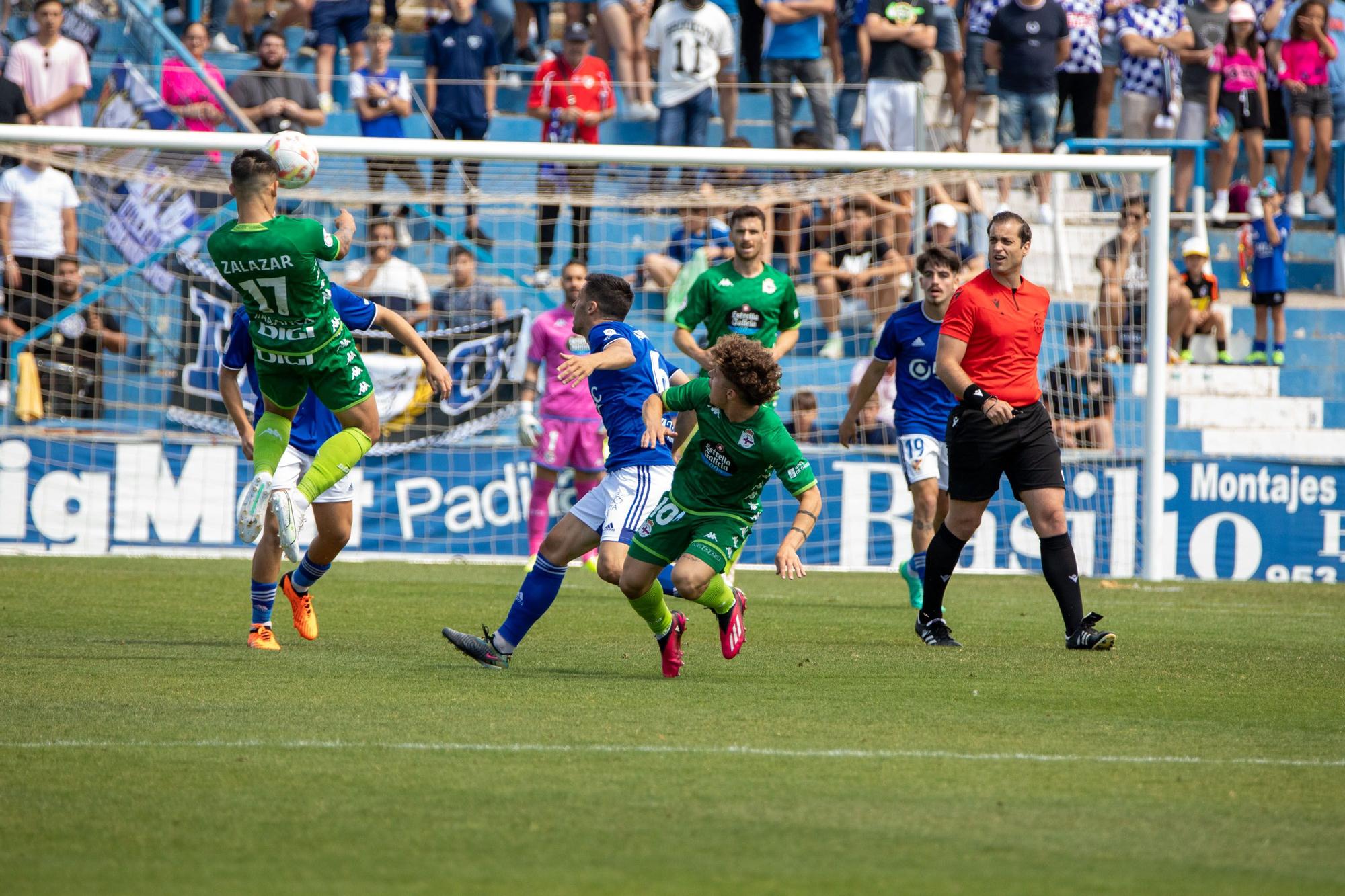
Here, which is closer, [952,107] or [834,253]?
[834,253]

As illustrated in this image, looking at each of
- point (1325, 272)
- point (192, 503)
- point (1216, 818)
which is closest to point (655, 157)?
point (192, 503)

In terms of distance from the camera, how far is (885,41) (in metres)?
19.0

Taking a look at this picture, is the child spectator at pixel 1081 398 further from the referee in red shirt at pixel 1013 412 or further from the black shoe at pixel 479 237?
the referee in red shirt at pixel 1013 412

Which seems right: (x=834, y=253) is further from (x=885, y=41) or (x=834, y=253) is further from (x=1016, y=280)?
(x=1016, y=280)

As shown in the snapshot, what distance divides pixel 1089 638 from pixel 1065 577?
0.37 meters

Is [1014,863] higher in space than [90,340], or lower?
lower

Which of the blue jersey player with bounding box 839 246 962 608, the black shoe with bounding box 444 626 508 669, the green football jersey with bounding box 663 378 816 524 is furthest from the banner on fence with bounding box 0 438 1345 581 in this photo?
the green football jersey with bounding box 663 378 816 524

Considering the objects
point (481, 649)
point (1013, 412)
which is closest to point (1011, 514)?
point (1013, 412)

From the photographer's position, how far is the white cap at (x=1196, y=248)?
61.9 ft

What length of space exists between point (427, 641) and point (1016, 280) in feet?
13.0

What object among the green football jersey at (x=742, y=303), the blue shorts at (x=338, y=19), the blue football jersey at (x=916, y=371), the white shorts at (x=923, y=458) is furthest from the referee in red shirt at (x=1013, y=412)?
the blue shorts at (x=338, y=19)

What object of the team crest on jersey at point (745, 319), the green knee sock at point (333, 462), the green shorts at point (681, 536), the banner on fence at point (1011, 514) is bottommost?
the banner on fence at point (1011, 514)

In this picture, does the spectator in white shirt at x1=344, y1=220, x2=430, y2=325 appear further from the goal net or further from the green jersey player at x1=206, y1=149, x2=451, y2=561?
the green jersey player at x1=206, y1=149, x2=451, y2=561

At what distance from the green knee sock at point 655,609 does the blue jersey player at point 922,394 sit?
3.24m
